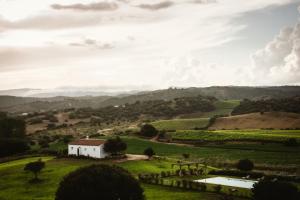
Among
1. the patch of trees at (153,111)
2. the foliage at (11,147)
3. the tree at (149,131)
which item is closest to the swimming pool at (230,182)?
the foliage at (11,147)

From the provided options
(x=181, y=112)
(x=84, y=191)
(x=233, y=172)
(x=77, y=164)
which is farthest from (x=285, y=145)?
(x=181, y=112)

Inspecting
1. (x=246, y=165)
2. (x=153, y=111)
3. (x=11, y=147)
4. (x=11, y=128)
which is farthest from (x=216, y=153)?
(x=153, y=111)

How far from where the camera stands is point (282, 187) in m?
35.3

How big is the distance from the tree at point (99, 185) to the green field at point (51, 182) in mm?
12039

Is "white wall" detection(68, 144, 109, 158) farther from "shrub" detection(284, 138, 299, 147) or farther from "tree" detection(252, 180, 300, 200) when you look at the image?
"tree" detection(252, 180, 300, 200)

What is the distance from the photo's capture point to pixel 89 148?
7706 cm

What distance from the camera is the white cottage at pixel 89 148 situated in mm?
75062

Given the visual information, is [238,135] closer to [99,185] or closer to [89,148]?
[89,148]

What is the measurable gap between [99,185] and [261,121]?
100 meters

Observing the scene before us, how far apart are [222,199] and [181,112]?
5365 inches

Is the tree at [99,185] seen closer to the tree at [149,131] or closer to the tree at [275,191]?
the tree at [275,191]

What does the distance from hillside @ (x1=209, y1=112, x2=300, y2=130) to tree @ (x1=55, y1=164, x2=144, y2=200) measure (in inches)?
3502

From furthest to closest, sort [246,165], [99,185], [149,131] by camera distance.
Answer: [149,131] < [246,165] < [99,185]

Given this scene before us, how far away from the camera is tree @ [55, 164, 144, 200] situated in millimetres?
32156
